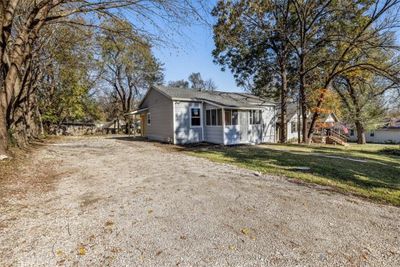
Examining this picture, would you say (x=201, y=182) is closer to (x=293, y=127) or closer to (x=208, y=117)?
(x=208, y=117)

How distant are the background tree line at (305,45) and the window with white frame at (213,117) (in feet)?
16.2

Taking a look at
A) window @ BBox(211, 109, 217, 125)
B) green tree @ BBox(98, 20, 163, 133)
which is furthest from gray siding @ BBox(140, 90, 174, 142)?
green tree @ BBox(98, 20, 163, 133)

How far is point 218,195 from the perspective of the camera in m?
4.71

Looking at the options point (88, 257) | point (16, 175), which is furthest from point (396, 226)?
point (16, 175)

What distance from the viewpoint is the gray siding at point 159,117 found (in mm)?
15095

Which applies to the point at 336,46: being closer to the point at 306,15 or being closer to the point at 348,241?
the point at 306,15

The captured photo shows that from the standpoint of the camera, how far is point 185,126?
1494cm

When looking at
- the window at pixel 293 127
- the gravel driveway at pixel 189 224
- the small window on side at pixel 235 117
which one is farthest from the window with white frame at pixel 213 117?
the window at pixel 293 127

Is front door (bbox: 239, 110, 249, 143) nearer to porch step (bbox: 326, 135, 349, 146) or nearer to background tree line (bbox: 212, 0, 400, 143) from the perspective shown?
background tree line (bbox: 212, 0, 400, 143)

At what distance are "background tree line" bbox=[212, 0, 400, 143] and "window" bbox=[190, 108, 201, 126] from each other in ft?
16.6

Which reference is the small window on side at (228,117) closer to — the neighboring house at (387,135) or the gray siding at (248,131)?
the gray siding at (248,131)

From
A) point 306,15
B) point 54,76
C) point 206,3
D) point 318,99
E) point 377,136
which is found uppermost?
point 306,15

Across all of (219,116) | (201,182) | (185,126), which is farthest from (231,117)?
(201,182)

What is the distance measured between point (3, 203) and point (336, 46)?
19.9 meters
